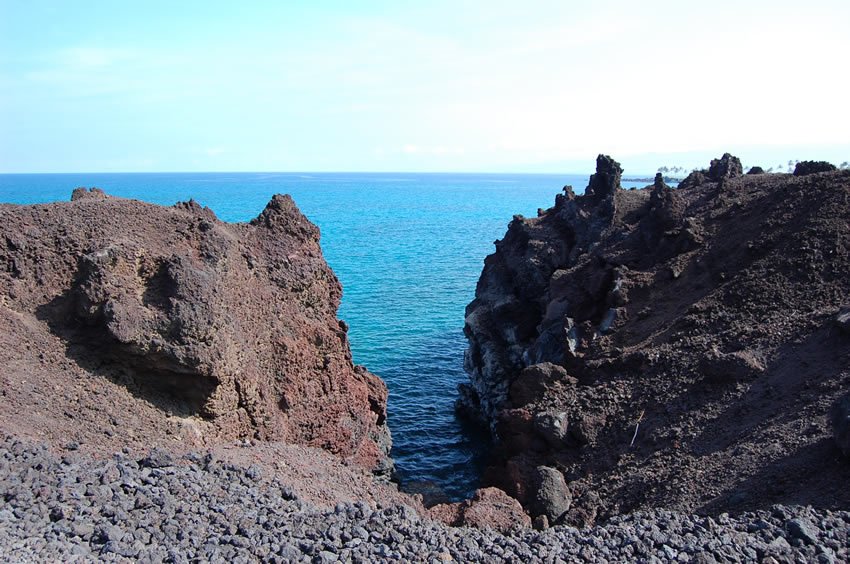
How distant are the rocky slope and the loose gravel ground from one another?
3.69 metres

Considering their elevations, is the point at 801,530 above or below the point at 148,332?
below

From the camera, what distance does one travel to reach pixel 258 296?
24.9 m

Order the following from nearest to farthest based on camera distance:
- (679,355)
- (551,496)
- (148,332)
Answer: (148,332)
(551,496)
(679,355)

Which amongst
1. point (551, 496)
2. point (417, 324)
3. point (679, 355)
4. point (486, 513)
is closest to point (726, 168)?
point (679, 355)

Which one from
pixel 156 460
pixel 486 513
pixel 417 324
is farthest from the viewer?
pixel 417 324

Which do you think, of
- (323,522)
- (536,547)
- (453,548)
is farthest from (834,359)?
(323,522)

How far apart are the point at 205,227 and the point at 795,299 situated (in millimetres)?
25419

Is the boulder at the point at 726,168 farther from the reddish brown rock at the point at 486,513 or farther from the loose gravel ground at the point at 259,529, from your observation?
the loose gravel ground at the point at 259,529

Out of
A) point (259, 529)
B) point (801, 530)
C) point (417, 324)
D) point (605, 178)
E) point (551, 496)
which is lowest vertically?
point (417, 324)

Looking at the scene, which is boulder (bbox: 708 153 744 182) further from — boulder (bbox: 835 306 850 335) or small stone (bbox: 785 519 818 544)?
small stone (bbox: 785 519 818 544)

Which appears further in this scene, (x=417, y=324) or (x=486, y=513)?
(x=417, y=324)

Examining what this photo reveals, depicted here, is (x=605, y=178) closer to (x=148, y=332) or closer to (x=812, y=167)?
(x=812, y=167)

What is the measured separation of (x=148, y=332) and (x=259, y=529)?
842 centimetres

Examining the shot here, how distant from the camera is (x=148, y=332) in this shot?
20.5 meters
